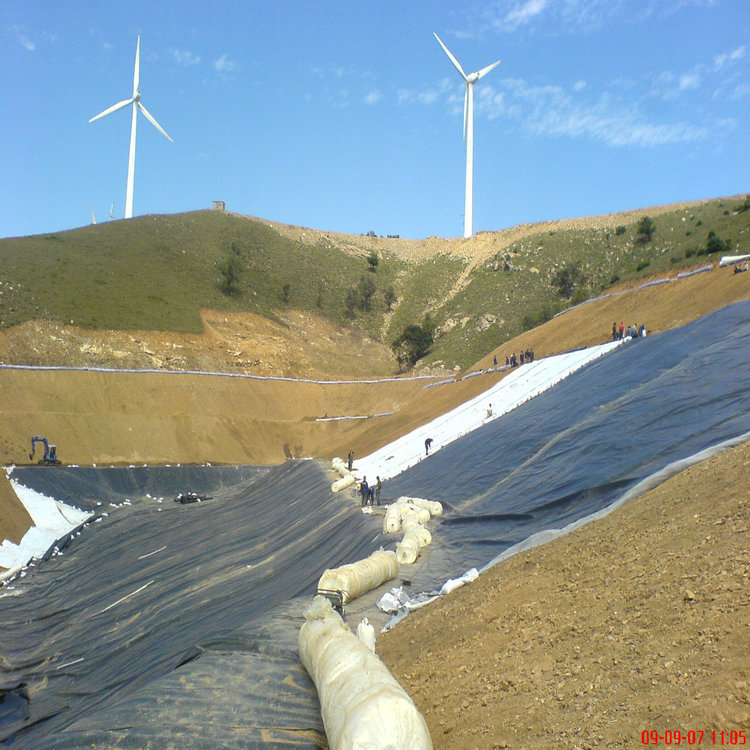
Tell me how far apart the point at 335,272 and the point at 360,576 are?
78582 mm

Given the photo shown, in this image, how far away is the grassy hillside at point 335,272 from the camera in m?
61.1

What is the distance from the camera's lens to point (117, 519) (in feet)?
102

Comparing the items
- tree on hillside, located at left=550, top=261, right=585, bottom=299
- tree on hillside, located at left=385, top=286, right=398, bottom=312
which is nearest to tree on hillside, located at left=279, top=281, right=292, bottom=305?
tree on hillside, located at left=385, top=286, right=398, bottom=312

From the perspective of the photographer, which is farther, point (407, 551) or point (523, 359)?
point (523, 359)

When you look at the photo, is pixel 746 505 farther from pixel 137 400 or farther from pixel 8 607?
pixel 137 400

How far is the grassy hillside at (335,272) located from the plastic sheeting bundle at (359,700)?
47.3 m

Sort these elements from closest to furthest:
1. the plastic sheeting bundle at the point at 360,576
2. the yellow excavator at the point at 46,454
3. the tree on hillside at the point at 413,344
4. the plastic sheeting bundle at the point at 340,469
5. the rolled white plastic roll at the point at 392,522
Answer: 1. the plastic sheeting bundle at the point at 360,576
2. the rolled white plastic roll at the point at 392,522
3. the plastic sheeting bundle at the point at 340,469
4. the yellow excavator at the point at 46,454
5. the tree on hillside at the point at 413,344

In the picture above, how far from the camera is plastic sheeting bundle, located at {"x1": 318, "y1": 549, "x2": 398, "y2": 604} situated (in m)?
12.2

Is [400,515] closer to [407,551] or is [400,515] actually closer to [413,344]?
[407,551]

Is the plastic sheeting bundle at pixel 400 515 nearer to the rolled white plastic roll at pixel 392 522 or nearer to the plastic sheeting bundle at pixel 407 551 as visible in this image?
the rolled white plastic roll at pixel 392 522

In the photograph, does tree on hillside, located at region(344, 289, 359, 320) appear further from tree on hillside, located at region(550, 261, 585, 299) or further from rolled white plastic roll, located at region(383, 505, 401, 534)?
rolled white plastic roll, located at region(383, 505, 401, 534)

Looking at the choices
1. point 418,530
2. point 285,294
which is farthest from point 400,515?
point 285,294
